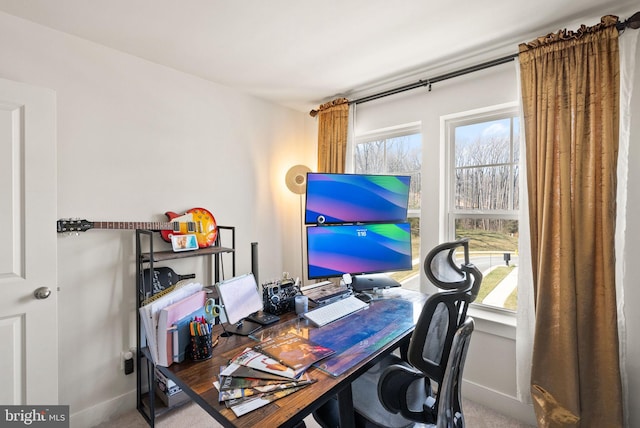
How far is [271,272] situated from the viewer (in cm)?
302

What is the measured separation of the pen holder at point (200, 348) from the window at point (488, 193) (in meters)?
1.95

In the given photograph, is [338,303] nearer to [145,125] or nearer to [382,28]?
[382,28]

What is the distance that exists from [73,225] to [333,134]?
2.08 metres

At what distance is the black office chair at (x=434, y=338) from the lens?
1.07 m

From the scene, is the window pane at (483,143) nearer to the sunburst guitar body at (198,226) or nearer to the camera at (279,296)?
the camera at (279,296)

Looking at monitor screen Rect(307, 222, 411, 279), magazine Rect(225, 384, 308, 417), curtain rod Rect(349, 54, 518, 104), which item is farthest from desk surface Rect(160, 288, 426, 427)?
curtain rod Rect(349, 54, 518, 104)

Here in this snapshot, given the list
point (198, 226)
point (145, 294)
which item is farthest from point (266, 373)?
point (198, 226)

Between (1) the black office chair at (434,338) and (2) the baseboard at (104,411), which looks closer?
(1) the black office chair at (434,338)

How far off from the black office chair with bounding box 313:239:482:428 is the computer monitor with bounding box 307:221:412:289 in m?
0.90

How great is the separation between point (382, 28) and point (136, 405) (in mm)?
2951

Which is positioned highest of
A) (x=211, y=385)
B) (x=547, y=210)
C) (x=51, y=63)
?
(x=51, y=63)

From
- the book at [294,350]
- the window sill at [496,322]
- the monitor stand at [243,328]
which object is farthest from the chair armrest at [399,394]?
the window sill at [496,322]

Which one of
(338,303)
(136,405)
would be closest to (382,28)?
(338,303)

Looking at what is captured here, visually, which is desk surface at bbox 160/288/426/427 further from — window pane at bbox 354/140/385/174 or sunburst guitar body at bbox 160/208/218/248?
window pane at bbox 354/140/385/174
